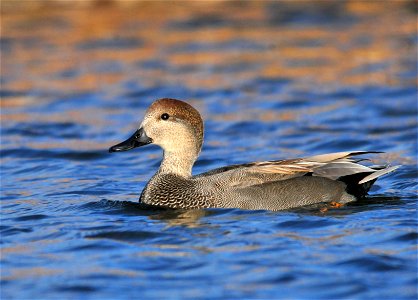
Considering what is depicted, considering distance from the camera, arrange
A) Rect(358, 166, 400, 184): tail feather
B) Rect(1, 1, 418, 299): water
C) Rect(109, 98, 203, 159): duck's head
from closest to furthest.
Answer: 1. Rect(1, 1, 418, 299): water
2. Rect(358, 166, 400, 184): tail feather
3. Rect(109, 98, 203, 159): duck's head

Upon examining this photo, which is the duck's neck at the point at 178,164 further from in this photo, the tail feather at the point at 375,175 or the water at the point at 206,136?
the tail feather at the point at 375,175

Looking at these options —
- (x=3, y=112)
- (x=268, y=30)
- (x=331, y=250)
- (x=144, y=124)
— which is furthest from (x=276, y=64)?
(x=331, y=250)

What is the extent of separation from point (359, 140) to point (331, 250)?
19.5 ft

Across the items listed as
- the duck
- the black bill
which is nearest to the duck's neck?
the duck

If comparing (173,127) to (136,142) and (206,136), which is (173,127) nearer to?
(136,142)

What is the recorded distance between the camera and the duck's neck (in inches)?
362

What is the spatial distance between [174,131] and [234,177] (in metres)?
0.81

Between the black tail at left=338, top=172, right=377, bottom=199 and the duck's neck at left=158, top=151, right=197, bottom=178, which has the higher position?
the duck's neck at left=158, top=151, right=197, bottom=178

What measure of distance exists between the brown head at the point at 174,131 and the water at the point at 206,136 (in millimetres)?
608

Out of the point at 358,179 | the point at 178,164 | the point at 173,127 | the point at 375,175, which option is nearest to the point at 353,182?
the point at 358,179

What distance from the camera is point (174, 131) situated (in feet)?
30.2

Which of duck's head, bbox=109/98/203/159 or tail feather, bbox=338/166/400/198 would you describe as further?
duck's head, bbox=109/98/203/159

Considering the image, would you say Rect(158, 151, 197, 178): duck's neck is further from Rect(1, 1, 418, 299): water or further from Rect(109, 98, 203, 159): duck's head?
Rect(1, 1, 418, 299): water

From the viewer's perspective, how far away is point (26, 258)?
7.63 m
